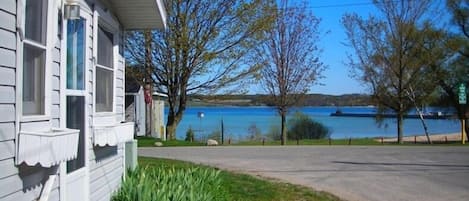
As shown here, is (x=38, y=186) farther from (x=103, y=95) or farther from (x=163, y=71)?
(x=163, y=71)

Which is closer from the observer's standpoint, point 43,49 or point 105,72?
point 43,49

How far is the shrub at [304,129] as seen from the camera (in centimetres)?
4072

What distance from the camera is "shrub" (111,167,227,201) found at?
7.44 m

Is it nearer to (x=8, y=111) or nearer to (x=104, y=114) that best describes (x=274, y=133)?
(x=104, y=114)

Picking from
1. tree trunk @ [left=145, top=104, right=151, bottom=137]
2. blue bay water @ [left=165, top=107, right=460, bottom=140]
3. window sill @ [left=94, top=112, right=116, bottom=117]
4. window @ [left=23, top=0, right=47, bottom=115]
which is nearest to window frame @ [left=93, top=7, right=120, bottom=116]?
window sill @ [left=94, top=112, right=116, bottom=117]

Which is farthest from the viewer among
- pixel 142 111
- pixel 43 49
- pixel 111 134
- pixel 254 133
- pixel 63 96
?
pixel 254 133

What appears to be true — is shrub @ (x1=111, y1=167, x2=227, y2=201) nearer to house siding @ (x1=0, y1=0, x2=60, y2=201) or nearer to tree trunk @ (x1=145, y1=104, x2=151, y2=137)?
house siding @ (x1=0, y1=0, x2=60, y2=201)

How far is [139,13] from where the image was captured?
8617mm

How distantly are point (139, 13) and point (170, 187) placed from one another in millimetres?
2664

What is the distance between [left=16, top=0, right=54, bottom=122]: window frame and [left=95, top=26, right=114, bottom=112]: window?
2414mm

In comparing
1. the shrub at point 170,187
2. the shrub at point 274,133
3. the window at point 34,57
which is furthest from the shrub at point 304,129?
the window at point 34,57

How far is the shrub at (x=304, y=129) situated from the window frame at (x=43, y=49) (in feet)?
118

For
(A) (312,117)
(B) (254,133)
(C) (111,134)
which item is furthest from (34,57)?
(A) (312,117)

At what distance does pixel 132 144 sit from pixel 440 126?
60.7 m
